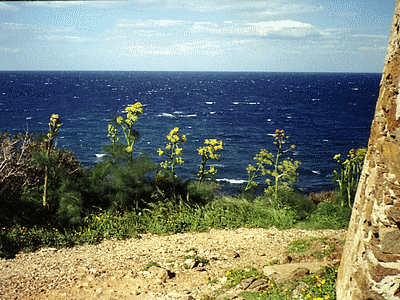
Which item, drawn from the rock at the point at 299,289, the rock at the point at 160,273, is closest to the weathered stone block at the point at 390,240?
the rock at the point at 299,289

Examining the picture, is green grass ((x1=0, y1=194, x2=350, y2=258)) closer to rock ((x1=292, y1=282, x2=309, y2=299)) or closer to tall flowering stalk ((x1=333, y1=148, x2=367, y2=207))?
tall flowering stalk ((x1=333, y1=148, x2=367, y2=207))

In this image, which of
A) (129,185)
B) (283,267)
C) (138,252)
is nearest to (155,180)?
(129,185)

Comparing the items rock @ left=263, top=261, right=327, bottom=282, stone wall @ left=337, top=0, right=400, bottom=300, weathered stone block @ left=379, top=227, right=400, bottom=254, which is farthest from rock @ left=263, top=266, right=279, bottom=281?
weathered stone block @ left=379, top=227, right=400, bottom=254

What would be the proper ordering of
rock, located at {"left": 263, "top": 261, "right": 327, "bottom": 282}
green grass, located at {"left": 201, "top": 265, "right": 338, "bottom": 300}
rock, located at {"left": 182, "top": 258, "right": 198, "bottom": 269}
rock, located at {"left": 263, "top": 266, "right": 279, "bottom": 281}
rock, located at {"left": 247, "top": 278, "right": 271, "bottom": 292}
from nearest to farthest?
1. green grass, located at {"left": 201, "top": 265, "right": 338, "bottom": 300}
2. rock, located at {"left": 247, "top": 278, "right": 271, "bottom": 292}
3. rock, located at {"left": 263, "top": 261, "right": 327, "bottom": 282}
4. rock, located at {"left": 263, "top": 266, "right": 279, "bottom": 281}
5. rock, located at {"left": 182, "top": 258, "right": 198, "bottom": 269}

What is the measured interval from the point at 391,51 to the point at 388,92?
1.48 ft

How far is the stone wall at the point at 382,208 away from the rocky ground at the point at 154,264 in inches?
80.6

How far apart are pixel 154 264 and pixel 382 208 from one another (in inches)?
176

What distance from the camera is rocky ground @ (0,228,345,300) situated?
263 inches

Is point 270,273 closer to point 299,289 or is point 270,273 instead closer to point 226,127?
point 299,289

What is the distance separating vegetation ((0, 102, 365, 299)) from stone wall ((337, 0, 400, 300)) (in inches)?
196

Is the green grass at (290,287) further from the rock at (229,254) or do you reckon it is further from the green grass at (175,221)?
the green grass at (175,221)

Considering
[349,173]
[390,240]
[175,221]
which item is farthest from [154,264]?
[349,173]

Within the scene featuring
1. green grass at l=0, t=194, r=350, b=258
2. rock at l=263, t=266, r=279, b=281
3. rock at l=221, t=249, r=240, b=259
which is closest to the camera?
rock at l=263, t=266, r=279, b=281

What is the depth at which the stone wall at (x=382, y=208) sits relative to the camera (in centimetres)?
423
